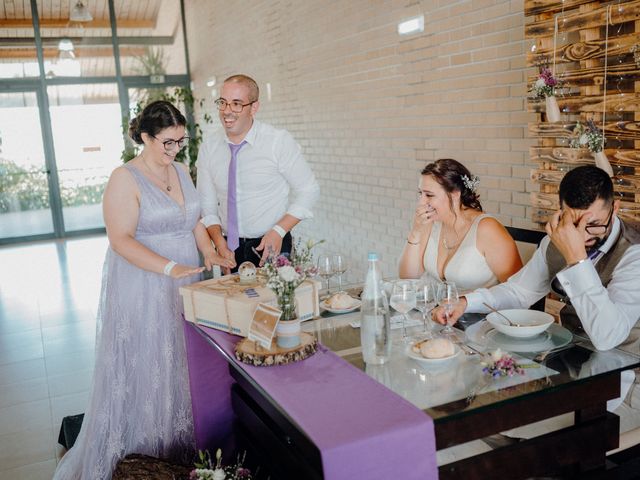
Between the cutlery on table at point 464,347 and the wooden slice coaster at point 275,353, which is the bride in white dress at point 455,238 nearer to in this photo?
the cutlery on table at point 464,347

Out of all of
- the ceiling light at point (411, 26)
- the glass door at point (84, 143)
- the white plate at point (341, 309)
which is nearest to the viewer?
the white plate at point (341, 309)

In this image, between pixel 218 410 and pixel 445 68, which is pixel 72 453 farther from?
pixel 445 68

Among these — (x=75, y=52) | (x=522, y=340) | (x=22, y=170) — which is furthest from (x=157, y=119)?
(x=75, y=52)

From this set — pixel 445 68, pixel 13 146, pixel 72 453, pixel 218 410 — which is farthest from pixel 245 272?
pixel 13 146

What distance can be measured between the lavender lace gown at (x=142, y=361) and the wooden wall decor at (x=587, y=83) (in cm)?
198

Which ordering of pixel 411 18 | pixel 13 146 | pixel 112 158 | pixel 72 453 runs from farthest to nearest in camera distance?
pixel 112 158
pixel 13 146
pixel 411 18
pixel 72 453

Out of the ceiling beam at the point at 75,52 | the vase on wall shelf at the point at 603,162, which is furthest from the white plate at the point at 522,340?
the ceiling beam at the point at 75,52

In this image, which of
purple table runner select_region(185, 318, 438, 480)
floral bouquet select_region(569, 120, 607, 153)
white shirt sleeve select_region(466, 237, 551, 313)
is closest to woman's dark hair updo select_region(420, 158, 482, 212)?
white shirt sleeve select_region(466, 237, 551, 313)

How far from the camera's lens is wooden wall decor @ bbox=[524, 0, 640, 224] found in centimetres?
304

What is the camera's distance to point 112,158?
11.8 meters

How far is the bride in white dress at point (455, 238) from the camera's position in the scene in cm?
289

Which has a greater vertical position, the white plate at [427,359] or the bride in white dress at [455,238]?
the bride in white dress at [455,238]

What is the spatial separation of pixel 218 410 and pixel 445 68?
2.90m

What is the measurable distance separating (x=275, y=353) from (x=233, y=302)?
370mm
